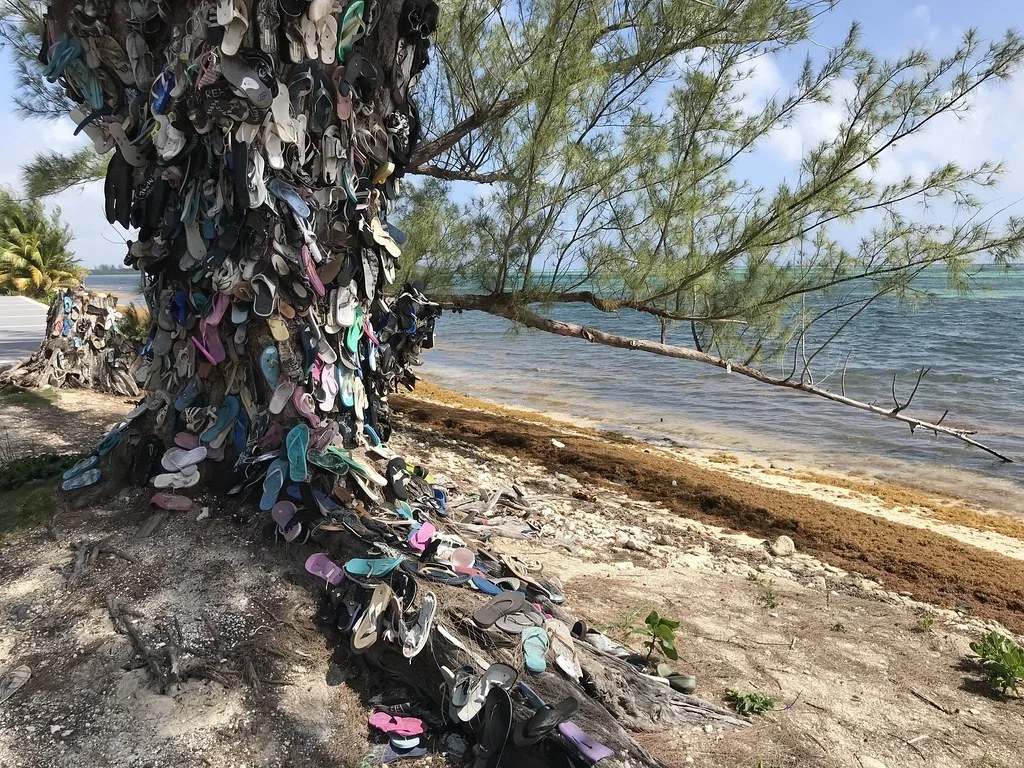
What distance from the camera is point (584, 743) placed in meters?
1.60

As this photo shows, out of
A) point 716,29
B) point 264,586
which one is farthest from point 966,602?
point 716,29

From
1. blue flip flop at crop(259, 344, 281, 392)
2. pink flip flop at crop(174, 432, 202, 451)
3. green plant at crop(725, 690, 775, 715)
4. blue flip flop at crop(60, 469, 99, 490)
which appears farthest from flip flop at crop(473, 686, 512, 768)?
blue flip flop at crop(60, 469, 99, 490)

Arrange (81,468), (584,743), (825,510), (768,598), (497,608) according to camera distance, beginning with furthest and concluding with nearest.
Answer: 1. (825,510)
2. (768,598)
3. (81,468)
4. (497,608)
5. (584,743)

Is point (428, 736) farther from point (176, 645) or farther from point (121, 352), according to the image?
point (121, 352)

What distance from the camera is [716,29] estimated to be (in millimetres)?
4617

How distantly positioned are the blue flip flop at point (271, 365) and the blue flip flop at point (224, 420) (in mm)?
188

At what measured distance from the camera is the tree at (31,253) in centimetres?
1684

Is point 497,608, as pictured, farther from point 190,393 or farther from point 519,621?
point 190,393

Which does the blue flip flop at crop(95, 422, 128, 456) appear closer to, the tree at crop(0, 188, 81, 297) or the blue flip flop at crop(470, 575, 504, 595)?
the blue flip flop at crop(470, 575, 504, 595)

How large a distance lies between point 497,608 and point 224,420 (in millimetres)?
1289

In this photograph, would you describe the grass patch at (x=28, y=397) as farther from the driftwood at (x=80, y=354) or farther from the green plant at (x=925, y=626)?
the green plant at (x=925, y=626)

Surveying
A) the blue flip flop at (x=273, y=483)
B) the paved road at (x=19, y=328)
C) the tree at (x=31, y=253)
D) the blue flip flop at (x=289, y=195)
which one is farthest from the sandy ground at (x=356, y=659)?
the tree at (x=31, y=253)

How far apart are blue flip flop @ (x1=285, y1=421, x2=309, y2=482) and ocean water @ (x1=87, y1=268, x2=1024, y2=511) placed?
4.24m

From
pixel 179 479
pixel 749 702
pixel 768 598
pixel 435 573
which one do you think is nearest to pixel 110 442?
pixel 179 479
